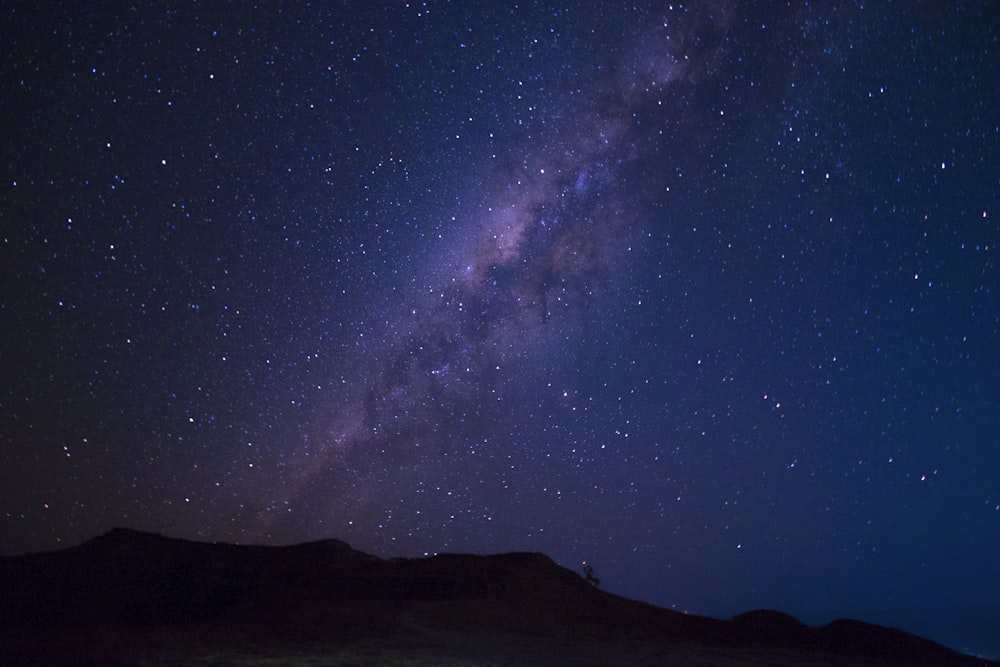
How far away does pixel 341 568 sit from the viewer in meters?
22.6

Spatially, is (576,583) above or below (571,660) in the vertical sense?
above

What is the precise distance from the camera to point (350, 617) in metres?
16.9

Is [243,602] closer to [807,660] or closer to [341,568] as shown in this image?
[341,568]

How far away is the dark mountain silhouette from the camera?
13461 mm

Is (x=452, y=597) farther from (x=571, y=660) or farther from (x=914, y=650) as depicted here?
(x=914, y=650)

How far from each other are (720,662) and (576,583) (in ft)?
26.5

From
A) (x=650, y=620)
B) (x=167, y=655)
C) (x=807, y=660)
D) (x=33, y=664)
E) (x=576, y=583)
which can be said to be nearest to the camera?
(x=33, y=664)

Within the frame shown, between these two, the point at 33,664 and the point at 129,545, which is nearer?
the point at 33,664

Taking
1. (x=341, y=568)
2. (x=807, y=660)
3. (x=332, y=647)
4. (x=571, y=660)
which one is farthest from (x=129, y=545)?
(x=807, y=660)

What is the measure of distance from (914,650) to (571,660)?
11262mm

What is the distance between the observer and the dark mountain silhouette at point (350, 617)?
1346 centimetres

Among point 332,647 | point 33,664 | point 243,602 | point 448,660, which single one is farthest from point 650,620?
point 33,664

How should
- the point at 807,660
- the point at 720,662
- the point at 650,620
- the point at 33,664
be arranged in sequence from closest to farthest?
1. the point at 33,664
2. the point at 720,662
3. the point at 807,660
4. the point at 650,620

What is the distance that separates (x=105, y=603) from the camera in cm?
2086
